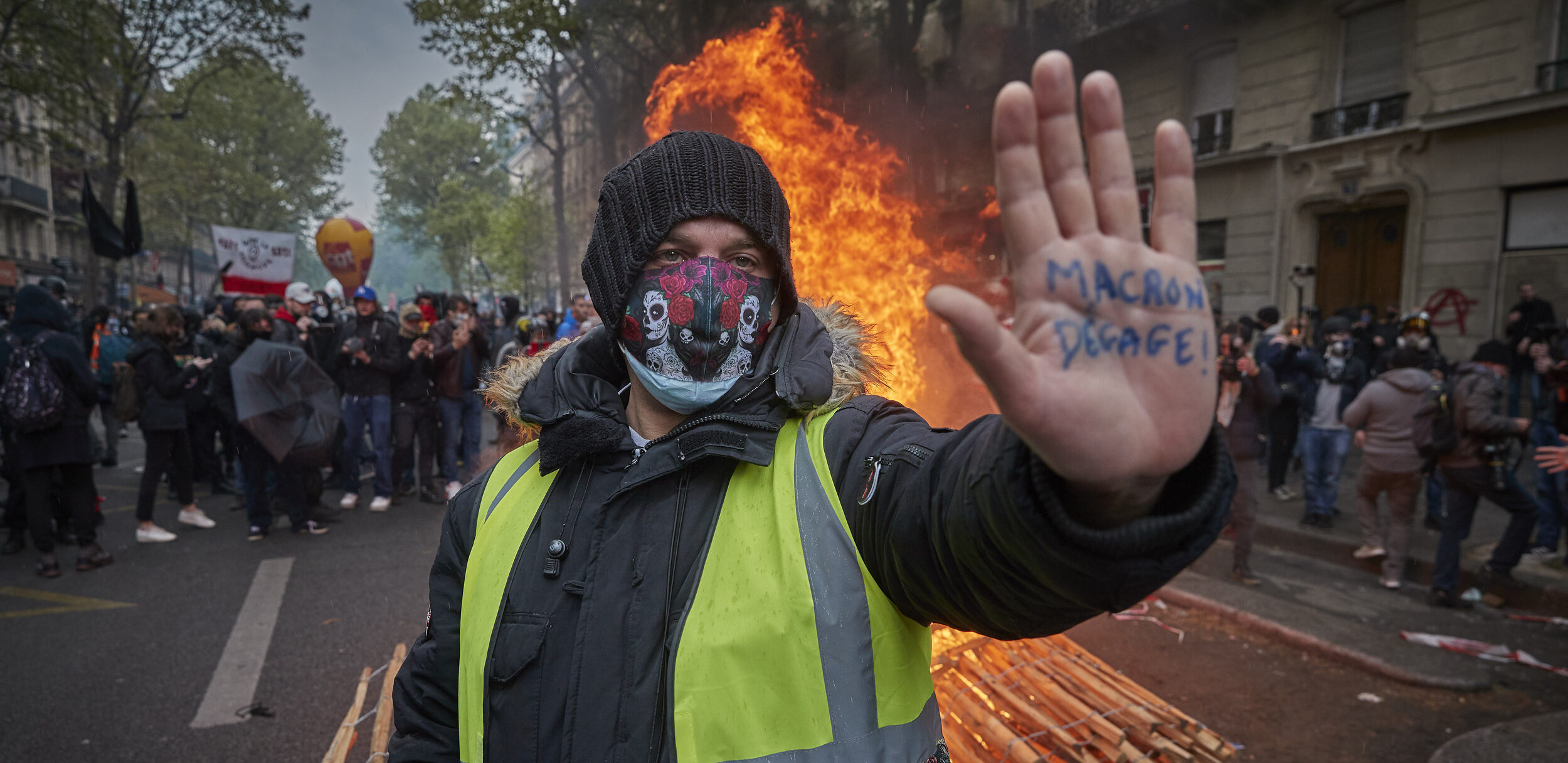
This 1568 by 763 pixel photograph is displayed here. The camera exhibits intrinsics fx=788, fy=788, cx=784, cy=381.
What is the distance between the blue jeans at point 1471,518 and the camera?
215 inches

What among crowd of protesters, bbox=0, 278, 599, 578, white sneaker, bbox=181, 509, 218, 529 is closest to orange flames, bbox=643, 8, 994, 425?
crowd of protesters, bbox=0, 278, 599, 578

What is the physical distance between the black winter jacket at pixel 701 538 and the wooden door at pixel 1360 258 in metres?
15.6

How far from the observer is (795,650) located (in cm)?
Result: 126

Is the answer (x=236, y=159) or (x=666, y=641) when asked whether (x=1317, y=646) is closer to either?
(x=666, y=641)

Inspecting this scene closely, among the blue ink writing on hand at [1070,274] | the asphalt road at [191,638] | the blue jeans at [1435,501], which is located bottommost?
the asphalt road at [191,638]

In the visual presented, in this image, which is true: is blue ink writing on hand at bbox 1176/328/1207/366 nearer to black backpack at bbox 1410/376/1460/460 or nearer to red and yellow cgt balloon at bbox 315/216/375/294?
black backpack at bbox 1410/376/1460/460

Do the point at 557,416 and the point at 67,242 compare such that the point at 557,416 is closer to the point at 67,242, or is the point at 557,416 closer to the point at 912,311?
the point at 912,311

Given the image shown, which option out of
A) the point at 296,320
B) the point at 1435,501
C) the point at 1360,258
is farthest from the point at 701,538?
the point at 1360,258

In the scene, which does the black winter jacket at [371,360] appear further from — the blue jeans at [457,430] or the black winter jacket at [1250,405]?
the black winter jacket at [1250,405]

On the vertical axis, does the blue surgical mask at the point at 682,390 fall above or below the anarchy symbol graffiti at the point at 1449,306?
below

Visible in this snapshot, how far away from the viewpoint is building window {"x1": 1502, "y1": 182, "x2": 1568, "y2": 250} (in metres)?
11.5

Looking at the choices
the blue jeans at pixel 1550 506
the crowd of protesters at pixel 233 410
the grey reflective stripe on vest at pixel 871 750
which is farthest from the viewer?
the blue jeans at pixel 1550 506

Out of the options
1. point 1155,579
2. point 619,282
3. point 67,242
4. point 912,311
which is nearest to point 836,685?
point 1155,579

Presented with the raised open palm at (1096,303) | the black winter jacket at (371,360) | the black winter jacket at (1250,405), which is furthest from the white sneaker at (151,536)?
the black winter jacket at (1250,405)
